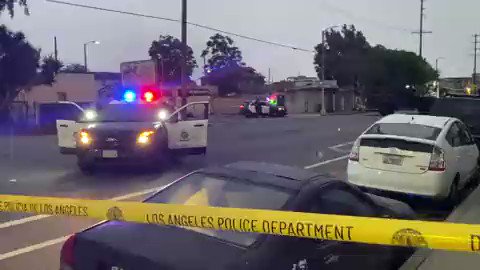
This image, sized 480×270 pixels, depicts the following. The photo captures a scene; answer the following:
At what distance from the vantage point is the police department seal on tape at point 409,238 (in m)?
2.98

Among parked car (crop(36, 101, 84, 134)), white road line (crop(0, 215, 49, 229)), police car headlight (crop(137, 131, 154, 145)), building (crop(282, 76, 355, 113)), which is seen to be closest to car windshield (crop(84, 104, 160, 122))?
police car headlight (crop(137, 131, 154, 145))

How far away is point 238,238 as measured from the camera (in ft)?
12.2

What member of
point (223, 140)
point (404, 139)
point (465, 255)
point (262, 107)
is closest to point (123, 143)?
point (404, 139)

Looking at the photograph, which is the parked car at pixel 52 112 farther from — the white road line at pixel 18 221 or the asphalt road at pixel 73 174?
the white road line at pixel 18 221

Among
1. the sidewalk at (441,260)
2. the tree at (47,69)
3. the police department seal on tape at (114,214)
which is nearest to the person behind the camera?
the police department seal on tape at (114,214)

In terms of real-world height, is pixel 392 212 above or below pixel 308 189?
below

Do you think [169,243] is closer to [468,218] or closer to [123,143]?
[468,218]

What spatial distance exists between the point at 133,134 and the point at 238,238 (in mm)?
8356

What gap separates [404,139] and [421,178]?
0.67 metres

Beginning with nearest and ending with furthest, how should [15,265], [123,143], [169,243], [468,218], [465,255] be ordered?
[169,243]
[465,255]
[15,265]
[468,218]
[123,143]

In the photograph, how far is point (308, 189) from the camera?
4199 millimetres

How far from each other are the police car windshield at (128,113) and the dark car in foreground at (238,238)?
26.4 feet

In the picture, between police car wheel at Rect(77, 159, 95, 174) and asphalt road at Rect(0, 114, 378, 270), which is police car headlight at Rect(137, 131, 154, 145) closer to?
asphalt road at Rect(0, 114, 378, 270)

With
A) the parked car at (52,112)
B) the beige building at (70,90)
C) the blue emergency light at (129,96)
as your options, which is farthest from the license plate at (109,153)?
the beige building at (70,90)
